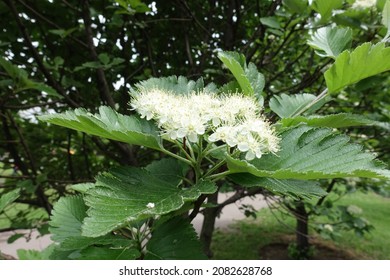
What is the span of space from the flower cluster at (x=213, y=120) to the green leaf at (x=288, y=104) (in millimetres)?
165

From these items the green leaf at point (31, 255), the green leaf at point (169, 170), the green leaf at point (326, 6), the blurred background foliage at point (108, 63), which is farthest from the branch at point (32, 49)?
the green leaf at point (326, 6)

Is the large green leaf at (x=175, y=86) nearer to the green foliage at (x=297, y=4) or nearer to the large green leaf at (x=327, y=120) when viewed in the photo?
the large green leaf at (x=327, y=120)

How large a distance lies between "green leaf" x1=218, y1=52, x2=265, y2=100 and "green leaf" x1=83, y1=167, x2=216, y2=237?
0.78 feet

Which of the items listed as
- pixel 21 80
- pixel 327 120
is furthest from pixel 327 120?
pixel 21 80

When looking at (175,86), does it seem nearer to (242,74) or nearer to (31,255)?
(242,74)

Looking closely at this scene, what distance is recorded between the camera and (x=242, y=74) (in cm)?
74

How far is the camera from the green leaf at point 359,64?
2.34 ft

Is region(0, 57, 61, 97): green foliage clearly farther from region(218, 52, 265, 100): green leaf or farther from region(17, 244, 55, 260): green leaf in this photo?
region(218, 52, 265, 100): green leaf

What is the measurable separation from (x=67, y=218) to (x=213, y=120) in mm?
373

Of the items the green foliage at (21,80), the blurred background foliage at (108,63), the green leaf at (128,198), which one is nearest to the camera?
the green leaf at (128,198)

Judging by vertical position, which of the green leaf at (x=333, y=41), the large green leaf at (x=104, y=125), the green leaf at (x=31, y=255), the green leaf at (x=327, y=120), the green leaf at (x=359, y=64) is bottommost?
the green leaf at (x=31, y=255)

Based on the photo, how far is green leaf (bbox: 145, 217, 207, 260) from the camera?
674 millimetres

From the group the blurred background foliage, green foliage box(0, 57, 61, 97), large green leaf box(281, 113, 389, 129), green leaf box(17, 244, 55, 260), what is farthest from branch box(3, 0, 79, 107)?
large green leaf box(281, 113, 389, 129)

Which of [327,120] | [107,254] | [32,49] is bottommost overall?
[107,254]
